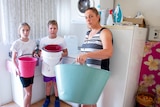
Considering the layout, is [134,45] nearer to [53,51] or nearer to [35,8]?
[53,51]

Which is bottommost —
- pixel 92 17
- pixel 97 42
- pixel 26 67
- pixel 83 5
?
pixel 26 67

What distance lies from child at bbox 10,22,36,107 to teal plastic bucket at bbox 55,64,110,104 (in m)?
0.74

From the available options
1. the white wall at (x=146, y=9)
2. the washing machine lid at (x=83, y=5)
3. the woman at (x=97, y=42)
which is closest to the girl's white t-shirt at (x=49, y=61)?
the woman at (x=97, y=42)

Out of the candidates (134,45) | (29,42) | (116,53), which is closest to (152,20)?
(134,45)

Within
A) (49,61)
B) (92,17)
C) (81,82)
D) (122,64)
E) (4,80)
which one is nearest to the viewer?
(81,82)

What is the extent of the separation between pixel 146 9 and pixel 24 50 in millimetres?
1569

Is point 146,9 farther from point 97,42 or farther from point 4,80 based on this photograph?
point 4,80

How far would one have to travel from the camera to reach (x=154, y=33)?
1.80m

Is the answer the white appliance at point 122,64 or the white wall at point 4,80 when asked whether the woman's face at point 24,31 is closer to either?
the white wall at point 4,80

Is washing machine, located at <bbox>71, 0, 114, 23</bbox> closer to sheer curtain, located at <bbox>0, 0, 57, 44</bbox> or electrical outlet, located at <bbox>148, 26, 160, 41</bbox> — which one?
sheer curtain, located at <bbox>0, 0, 57, 44</bbox>

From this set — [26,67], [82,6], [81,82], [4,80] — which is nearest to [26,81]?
[26,67]

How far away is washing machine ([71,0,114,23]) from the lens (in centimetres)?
198

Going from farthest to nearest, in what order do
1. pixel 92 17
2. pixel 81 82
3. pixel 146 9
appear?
1. pixel 146 9
2. pixel 92 17
3. pixel 81 82

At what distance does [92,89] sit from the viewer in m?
1.11
